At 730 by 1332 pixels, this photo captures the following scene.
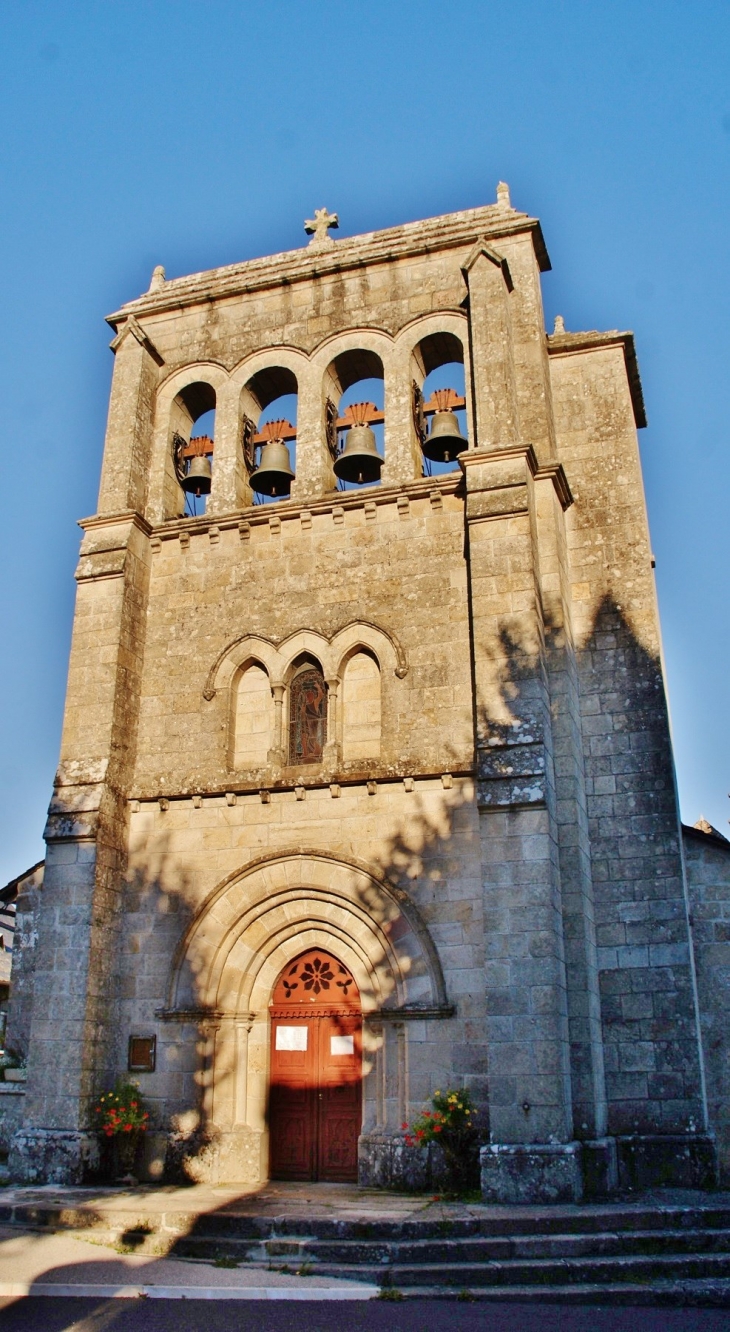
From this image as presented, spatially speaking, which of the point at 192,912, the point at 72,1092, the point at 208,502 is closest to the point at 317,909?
the point at 192,912

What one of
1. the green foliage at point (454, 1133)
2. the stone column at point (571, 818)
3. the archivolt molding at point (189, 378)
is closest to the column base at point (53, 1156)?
the green foliage at point (454, 1133)

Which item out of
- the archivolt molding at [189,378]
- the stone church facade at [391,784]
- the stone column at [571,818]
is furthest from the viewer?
the archivolt molding at [189,378]

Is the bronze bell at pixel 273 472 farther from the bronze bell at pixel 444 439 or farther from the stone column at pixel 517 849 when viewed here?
the stone column at pixel 517 849

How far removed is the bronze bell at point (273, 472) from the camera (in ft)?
45.8

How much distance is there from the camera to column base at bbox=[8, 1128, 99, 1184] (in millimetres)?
10898

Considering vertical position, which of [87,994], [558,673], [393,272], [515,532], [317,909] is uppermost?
[393,272]

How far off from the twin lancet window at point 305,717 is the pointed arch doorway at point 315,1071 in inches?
87.9

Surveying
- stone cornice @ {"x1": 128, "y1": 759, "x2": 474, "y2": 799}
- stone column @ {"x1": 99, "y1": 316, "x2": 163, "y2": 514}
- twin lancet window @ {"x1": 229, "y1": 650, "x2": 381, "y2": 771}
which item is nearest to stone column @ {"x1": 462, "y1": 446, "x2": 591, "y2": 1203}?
stone cornice @ {"x1": 128, "y1": 759, "x2": 474, "y2": 799}

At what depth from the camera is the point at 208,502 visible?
14273 millimetres

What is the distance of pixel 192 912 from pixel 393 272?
8573mm

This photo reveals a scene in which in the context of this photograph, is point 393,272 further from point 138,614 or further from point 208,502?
point 138,614

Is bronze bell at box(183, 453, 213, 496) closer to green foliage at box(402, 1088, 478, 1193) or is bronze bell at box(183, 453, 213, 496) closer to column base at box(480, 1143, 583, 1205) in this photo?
green foliage at box(402, 1088, 478, 1193)

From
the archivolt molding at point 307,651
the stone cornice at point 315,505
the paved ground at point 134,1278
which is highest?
the stone cornice at point 315,505

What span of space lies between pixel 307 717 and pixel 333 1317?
6.79 meters
